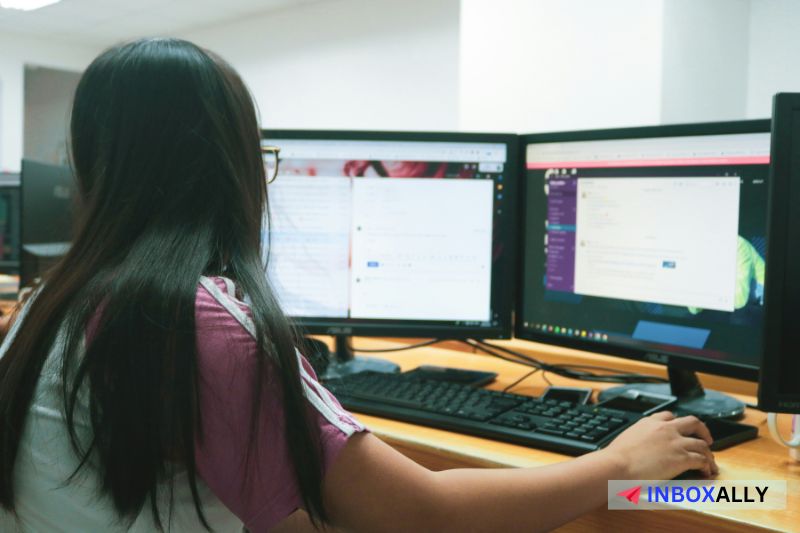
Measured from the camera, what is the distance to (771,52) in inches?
130

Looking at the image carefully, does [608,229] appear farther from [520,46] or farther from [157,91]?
[520,46]

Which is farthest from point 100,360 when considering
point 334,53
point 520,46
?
point 334,53

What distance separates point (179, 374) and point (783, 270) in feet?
2.07

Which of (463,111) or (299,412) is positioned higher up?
(463,111)

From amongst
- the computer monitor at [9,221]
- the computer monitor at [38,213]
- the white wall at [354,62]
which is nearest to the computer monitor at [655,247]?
the computer monitor at [38,213]

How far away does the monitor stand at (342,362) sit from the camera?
135 centimetres

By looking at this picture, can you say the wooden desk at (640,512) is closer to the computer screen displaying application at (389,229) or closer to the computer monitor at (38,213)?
the computer screen displaying application at (389,229)

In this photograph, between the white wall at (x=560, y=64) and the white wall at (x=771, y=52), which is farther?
the white wall at (x=771, y=52)

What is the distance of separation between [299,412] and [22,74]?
7443mm

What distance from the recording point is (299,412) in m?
0.61

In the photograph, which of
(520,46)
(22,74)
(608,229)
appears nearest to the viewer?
(608,229)

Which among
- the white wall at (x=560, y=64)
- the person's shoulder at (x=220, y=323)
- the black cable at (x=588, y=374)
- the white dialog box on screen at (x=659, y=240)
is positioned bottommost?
the black cable at (x=588, y=374)

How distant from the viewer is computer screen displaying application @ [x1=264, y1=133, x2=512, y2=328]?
50.9 inches

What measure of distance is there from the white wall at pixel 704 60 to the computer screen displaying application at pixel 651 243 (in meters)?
1.78
